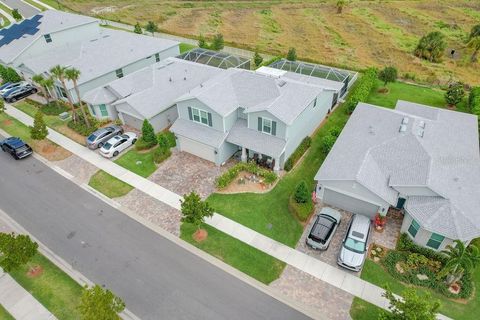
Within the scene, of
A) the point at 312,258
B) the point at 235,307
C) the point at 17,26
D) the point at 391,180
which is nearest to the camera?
the point at 235,307

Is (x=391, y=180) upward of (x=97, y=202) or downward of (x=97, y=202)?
upward

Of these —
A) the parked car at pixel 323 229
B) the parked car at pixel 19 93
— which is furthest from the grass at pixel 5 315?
the parked car at pixel 19 93

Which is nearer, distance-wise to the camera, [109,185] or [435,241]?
[435,241]

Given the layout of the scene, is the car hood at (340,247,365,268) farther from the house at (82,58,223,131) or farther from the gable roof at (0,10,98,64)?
the gable roof at (0,10,98,64)

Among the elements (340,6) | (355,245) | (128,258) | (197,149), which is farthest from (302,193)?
(340,6)

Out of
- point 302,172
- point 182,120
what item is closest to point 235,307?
point 302,172

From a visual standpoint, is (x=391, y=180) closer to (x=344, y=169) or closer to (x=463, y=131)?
(x=344, y=169)

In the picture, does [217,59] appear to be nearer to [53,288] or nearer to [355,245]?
[355,245]

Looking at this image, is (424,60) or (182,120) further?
(424,60)
